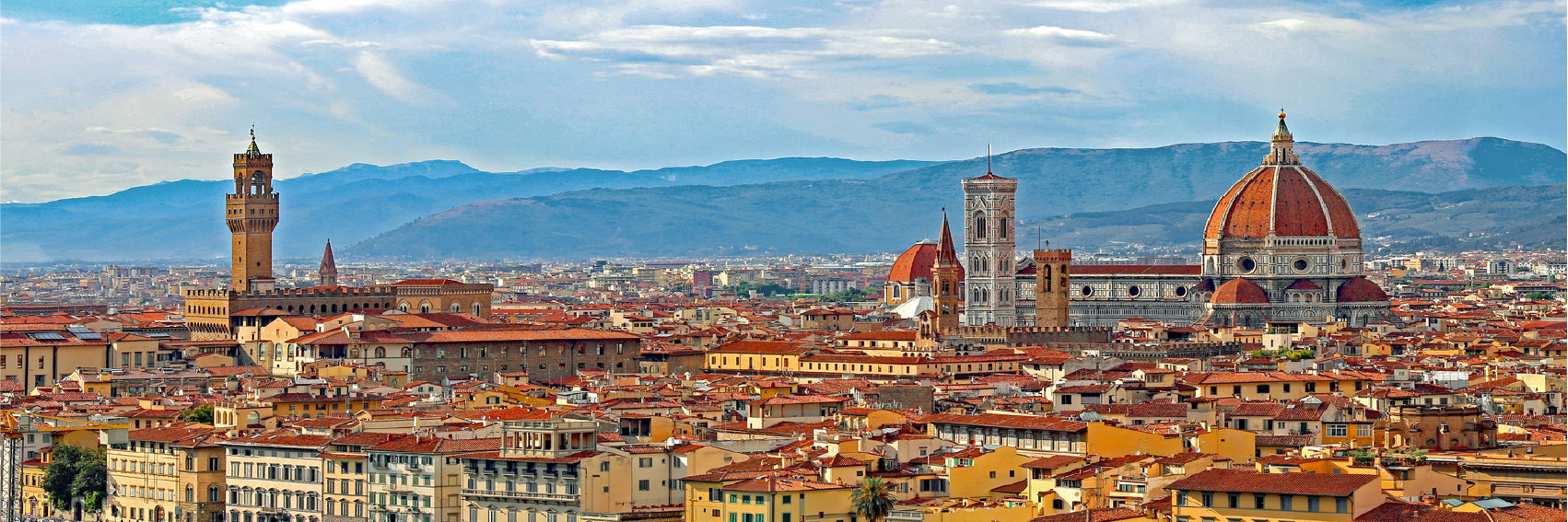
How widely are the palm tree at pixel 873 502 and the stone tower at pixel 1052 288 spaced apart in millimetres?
84534

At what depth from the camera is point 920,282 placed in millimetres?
164250

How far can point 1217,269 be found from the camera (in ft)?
490

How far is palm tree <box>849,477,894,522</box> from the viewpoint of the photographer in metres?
41.5

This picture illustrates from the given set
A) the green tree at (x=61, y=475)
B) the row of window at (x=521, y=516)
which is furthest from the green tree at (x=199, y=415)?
the row of window at (x=521, y=516)

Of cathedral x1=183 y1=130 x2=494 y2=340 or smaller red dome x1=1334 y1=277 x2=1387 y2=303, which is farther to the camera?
smaller red dome x1=1334 y1=277 x2=1387 y2=303

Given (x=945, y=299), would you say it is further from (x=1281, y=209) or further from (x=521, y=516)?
(x=521, y=516)

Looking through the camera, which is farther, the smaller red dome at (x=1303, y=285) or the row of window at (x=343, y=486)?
the smaller red dome at (x=1303, y=285)

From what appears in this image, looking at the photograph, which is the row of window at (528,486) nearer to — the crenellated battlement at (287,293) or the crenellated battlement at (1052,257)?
the crenellated battlement at (287,293)

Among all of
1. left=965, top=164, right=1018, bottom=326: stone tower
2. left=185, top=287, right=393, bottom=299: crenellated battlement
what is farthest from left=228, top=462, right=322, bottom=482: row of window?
left=965, top=164, right=1018, bottom=326: stone tower

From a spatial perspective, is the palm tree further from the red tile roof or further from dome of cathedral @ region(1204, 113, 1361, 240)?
dome of cathedral @ region(1204, 113, 1361, 240)

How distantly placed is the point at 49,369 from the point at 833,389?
30661 mm

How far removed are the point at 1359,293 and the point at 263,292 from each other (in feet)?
185

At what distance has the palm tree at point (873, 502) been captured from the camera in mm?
41466

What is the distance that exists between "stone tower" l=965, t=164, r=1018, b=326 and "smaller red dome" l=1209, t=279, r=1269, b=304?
35.6 ft
